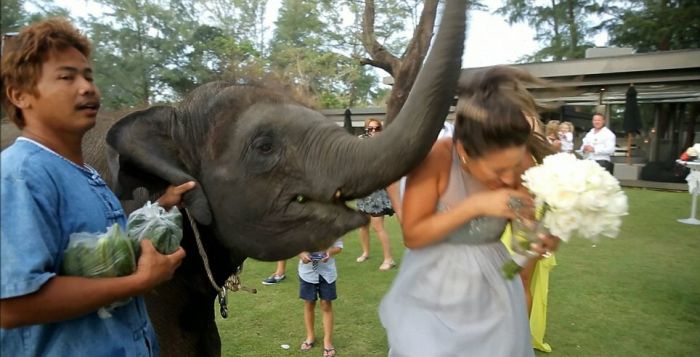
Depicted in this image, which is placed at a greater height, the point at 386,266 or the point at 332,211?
the point at 332,211

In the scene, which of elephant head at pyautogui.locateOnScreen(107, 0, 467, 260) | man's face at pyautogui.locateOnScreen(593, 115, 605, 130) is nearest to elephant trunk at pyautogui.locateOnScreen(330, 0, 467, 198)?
elephant head at pyautogui.locateOnScreen(107, 0, 467, 260)

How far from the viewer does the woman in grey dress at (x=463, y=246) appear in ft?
7.39

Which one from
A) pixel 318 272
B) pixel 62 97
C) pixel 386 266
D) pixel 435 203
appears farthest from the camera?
pixel 386 266

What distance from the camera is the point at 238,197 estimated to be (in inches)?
93.9

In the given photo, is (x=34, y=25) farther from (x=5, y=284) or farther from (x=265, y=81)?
(x=265, y=81)

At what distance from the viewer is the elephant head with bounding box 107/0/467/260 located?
2197mm

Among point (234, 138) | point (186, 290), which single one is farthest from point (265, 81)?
point (186, 290)

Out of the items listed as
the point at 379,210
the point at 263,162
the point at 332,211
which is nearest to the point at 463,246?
the point at 332,211

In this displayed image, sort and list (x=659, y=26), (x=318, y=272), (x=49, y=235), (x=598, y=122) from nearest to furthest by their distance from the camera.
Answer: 1. (x=49, y=235)
2. (x=318, y=272)
3. (x=598, y=122)
4. (x=659, y=26)

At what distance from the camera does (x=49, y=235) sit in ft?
4.91

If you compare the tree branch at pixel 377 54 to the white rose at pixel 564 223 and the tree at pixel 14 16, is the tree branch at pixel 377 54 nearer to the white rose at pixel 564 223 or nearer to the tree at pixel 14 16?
the white rose at pixel 564 223

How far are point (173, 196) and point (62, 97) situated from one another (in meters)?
0.69

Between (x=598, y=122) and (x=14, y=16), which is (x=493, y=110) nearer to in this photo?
(x=14, y=16)

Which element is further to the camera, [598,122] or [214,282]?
[598,122]
